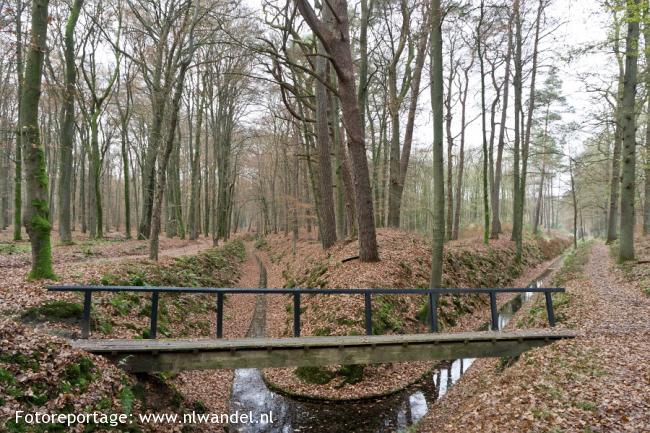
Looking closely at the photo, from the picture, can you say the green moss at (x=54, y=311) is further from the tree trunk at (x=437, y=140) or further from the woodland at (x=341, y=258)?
the tree trunk at (x=437, y=140)

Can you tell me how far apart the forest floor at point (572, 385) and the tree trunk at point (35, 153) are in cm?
865

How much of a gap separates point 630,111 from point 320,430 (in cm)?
1493

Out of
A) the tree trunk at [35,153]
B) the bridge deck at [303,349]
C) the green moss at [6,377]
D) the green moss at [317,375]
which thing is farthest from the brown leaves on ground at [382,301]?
the tree trunk at [35,153]

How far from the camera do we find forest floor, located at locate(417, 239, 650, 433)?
4691mm

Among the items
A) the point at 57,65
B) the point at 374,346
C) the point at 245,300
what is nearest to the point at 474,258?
the point at 245,300

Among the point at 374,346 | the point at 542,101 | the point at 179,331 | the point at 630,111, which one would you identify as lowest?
the point at 179,331

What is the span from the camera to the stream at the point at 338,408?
679cm

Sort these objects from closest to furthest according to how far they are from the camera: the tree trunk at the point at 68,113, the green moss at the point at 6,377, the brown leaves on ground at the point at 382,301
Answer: the green moss at the point at 6,377 → the brown leaves on ground at the point at 382,301 → the tree trunk at the point at 68,113

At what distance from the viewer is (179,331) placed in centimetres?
982

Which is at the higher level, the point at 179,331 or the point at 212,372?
the point at 179,331

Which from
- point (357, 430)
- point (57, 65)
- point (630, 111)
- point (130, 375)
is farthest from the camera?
point (57, 65)

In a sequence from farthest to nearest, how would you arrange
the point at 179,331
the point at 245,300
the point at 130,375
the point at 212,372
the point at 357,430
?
the point at 245,300 → the point at 179,331 → the point at 212,372 → the point at 357,430 → the point at 130,375

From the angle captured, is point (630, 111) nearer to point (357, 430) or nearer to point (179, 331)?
point (357, 430)

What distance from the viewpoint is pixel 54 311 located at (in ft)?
22.4
